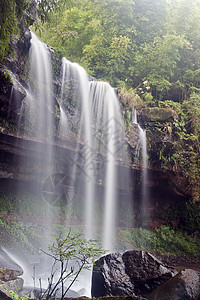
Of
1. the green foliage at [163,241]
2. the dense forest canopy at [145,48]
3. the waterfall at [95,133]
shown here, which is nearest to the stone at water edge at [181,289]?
the waterfall at [95,133]

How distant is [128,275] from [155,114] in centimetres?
826

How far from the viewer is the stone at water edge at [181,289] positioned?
441 cm

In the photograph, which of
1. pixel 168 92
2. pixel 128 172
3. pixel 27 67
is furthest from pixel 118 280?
pixel 168 92

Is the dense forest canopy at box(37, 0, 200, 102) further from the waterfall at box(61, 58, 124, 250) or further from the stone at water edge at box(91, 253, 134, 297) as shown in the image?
the stone at water edge at box(91, 253, 134, 297)

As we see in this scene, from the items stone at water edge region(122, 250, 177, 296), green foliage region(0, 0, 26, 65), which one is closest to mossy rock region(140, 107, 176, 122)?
stone at water edge region(122, 250, 177, 296)

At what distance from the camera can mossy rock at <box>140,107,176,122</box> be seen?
11859 millimetres

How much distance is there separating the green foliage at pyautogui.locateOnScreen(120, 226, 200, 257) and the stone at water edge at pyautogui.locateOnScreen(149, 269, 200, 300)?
658 centimetres

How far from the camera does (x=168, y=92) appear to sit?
1518 centimetres

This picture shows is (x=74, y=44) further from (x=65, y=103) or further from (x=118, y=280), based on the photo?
(x=118, y=280)

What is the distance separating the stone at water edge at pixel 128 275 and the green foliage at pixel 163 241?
228 inches

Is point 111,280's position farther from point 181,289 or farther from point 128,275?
point 181,289

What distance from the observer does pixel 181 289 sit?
14.7ft

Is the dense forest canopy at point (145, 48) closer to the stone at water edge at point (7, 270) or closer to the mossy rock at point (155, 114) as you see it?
the mossy rock at point (155, 114)

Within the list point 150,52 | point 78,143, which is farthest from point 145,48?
point 78,143
